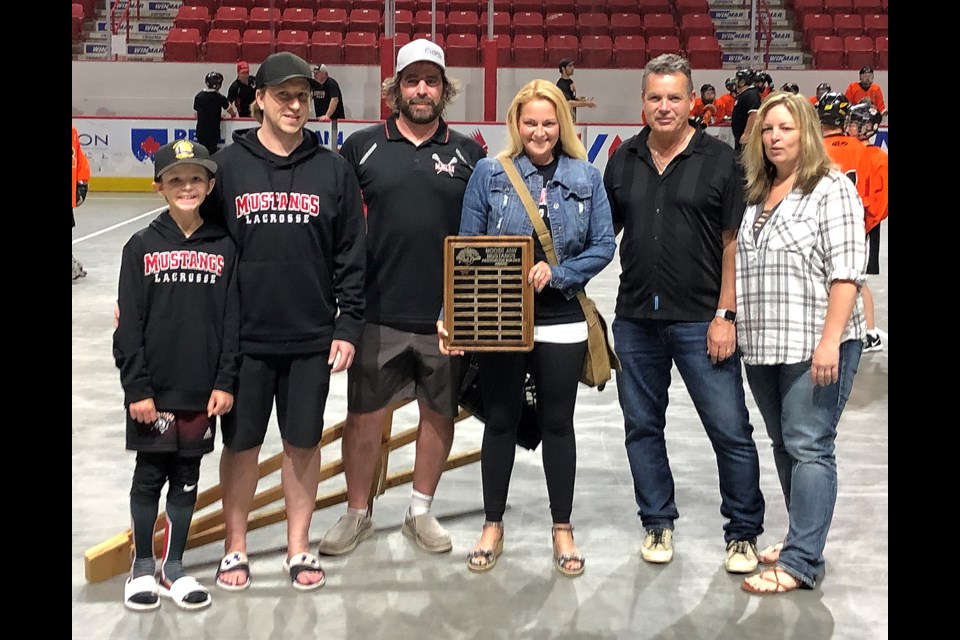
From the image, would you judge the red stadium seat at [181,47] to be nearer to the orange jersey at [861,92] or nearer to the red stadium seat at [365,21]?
the red stadium seat at [365,21]

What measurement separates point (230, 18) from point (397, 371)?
59.0ft

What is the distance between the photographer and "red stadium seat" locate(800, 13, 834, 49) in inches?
806

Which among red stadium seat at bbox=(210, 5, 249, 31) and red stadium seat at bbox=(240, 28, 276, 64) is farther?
red stadium seat at bbox=(210, 5, 249, 31)

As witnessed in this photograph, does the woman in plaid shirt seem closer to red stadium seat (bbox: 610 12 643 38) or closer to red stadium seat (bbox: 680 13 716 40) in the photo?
red stadium seat (bbox: 680 13 716 40)

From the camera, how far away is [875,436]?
5.74 m

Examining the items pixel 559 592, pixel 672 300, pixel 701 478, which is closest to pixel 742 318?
pixel 672 300

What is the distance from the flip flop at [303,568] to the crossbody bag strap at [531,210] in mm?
1320

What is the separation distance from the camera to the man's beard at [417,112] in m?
3.91

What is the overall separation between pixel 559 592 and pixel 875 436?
2646mm

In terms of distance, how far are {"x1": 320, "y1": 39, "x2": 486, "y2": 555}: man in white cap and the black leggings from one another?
0.88 feet

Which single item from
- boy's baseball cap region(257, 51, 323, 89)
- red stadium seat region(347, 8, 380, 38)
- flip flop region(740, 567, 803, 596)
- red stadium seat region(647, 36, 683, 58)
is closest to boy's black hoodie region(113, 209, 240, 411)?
boy's baseball cap region(257, 51, 323, 89)

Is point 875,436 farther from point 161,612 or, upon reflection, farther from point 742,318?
point 161,612

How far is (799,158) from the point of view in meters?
3.60

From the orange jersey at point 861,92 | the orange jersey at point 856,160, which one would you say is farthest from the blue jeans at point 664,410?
the orange jersey at point 861,92
